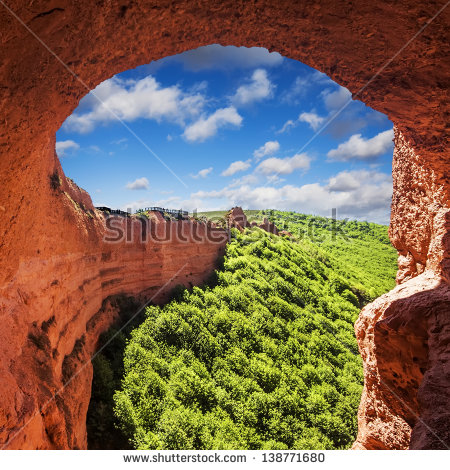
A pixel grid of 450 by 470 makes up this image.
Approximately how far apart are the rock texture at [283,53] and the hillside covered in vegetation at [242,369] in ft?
9.92

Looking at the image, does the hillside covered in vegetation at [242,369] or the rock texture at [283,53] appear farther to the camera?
the hillside covered in vegetation at [242,369]

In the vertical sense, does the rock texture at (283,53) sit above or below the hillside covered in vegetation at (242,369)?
above

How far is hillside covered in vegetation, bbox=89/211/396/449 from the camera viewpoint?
9.87 metres

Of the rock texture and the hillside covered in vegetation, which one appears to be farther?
the hillside covered in vegetation

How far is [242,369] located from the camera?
12.9 meters

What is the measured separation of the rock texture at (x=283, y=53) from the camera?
299 cm

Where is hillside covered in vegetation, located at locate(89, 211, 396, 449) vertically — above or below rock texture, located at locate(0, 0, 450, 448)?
below

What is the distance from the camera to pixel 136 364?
11.5m

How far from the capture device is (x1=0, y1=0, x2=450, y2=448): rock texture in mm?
2994

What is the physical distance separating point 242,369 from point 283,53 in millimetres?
12345

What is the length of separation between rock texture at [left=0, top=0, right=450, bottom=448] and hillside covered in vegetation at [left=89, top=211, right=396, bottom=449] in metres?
3.02

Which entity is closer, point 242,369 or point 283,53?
point 283,53

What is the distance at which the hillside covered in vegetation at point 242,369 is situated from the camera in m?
9.87

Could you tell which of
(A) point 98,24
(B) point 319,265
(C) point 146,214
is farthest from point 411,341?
(B) point 319,265
